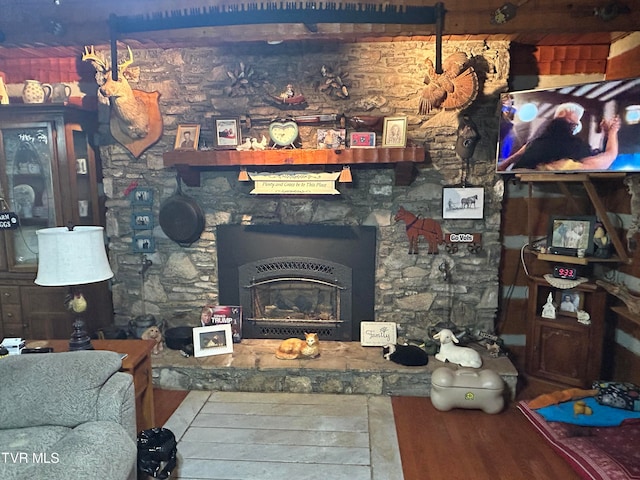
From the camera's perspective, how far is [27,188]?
3371mm

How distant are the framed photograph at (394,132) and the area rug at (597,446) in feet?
6.46

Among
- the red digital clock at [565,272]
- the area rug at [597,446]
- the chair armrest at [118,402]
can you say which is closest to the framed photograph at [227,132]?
the chair armrest at [118,402]

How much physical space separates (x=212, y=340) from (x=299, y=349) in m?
0.66

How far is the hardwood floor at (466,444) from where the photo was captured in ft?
7.36

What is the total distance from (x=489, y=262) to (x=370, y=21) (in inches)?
82.8

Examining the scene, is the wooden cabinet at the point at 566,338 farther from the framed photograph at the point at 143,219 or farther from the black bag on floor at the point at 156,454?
the framed photograph at the point at 143,219

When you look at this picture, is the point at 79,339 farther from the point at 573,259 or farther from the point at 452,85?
the point at 573,259

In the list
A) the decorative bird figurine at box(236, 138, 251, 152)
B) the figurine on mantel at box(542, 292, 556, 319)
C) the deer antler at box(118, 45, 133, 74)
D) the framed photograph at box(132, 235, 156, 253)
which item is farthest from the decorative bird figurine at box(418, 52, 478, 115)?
the framed photograph at box(132, 235, 156, 253)

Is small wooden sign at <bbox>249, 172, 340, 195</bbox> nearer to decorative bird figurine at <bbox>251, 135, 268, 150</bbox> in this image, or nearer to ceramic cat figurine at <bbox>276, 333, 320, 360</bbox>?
decorative bird figurine at <bbox>251, 135, 268, 150</bbox>

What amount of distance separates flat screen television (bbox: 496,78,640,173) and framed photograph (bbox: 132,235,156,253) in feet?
8.62

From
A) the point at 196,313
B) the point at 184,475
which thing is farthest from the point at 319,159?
the point at 184,475

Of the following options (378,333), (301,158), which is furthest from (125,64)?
(378,333)

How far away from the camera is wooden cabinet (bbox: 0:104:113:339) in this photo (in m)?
3.22

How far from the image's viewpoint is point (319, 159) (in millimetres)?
3047
